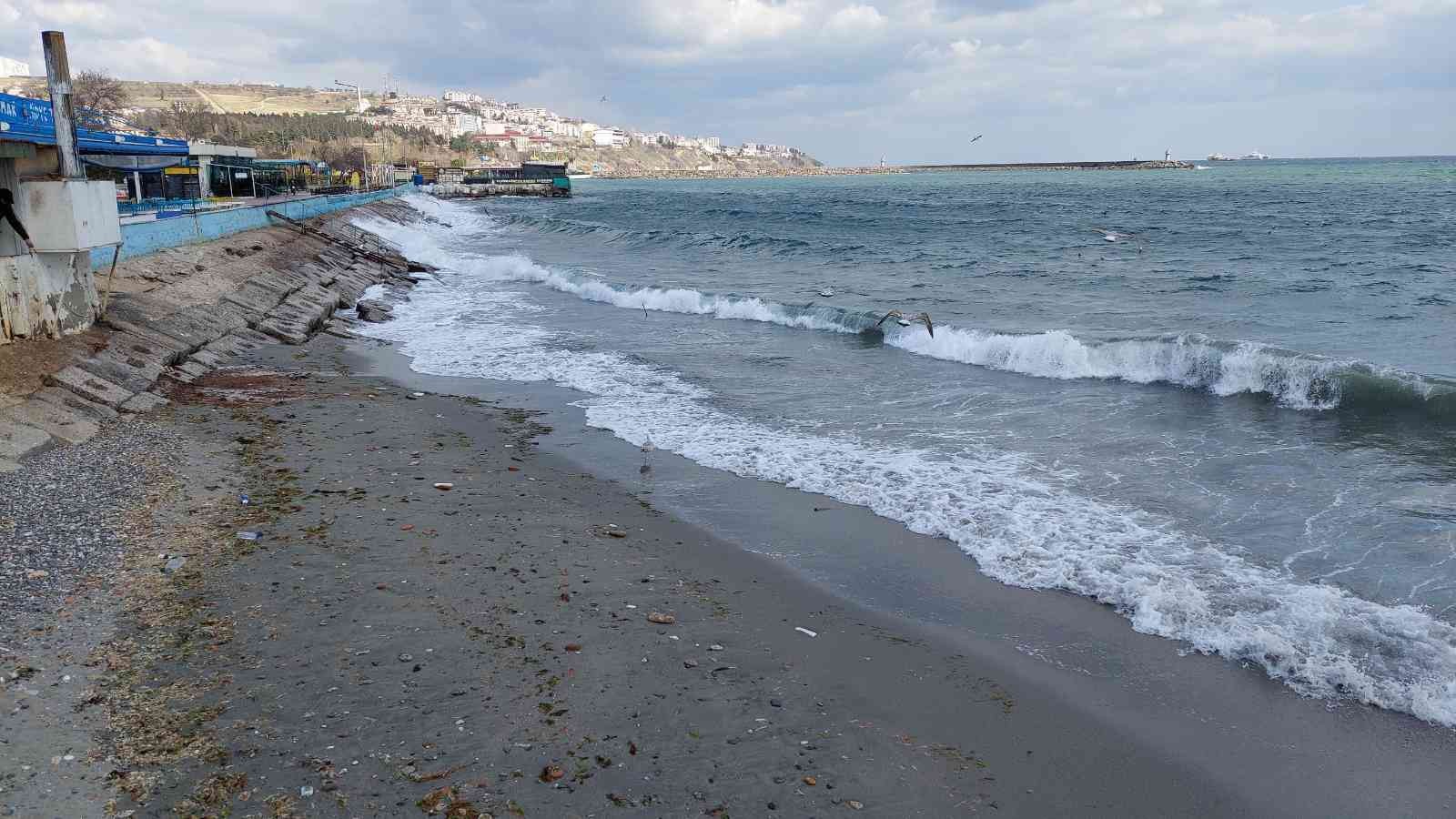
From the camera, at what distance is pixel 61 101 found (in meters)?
12.2

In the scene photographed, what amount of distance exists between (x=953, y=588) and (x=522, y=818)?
437 cm

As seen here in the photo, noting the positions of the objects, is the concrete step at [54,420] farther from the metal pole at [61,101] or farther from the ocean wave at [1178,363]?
the ocean wave at [1178,363]

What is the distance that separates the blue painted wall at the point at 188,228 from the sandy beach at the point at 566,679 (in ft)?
30.0

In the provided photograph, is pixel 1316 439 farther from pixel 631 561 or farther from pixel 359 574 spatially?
pixel 359 574

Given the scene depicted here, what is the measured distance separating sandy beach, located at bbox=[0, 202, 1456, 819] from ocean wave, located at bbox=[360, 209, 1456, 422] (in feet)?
29.2

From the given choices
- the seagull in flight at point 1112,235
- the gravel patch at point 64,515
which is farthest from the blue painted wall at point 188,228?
the seagull in flight at point 1112,235

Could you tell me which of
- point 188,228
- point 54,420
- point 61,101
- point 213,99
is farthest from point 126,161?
point 213,99

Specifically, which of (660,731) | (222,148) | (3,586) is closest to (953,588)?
(660,731)

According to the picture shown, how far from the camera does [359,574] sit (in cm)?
675

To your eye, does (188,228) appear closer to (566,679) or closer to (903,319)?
(903,319)

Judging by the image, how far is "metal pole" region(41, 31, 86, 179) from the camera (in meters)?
12.0

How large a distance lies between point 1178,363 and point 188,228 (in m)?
23.3

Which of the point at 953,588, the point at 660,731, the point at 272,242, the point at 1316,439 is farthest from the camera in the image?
the point at 272,242

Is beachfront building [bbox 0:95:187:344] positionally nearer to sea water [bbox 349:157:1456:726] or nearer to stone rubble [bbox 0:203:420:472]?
stone rubble [bbox 0:203:420:472]
